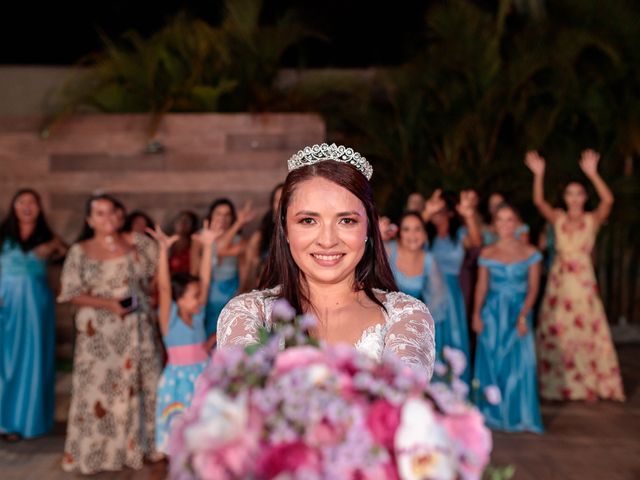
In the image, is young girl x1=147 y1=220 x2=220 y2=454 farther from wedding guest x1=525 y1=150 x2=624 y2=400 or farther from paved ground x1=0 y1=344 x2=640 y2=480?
wedding guest x1=525 y1=150 x2=624 y2=400

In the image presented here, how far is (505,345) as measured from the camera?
653cm

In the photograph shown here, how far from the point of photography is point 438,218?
7.50 meters

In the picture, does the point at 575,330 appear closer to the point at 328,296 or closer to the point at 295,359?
the point at 328,296

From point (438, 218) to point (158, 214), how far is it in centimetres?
264

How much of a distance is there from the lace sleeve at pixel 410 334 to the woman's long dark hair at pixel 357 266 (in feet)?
0.22

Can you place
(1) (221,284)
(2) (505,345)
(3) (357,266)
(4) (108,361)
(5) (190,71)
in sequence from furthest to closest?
(5) (190,71) < (1) (221,284) < (2) (505,345) < (4) (108,361) < (3) (357,266)

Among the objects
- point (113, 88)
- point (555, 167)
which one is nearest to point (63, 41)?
point (113, 88)

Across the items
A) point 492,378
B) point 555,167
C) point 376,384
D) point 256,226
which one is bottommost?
point 492,378

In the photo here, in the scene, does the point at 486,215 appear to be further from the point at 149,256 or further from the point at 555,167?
the point at 149,256

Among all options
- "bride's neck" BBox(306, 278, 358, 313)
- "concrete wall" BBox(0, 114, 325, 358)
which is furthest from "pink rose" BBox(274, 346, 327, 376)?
"concrete wall" BBox(0, 114, 325, 358)

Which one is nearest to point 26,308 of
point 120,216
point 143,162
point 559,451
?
point 120,216

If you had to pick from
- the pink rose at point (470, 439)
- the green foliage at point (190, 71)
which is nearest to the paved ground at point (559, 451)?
the green foliage at point (190, 71)

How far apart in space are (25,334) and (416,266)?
2.93m

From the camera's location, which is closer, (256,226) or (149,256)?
(149,256)
